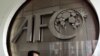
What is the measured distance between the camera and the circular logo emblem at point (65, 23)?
179cm

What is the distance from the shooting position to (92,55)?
1.67m

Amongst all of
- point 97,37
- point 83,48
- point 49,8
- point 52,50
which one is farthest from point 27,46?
point 97,37

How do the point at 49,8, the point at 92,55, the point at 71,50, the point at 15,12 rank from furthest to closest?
the point at 15,12, the point at 49,8, the point at 71,50, the point at 92,55

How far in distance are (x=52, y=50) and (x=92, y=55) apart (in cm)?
40

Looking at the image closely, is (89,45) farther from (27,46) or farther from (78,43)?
(27,46)

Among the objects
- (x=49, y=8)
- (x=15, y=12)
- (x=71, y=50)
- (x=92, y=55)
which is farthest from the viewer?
(x=15, y=12)

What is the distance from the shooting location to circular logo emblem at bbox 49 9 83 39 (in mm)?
1794

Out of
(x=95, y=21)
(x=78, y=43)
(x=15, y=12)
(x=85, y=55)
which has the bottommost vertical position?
(x=85, y=55)

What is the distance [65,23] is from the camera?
184 centimetres

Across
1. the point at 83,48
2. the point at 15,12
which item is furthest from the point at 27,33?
the point at 83,48

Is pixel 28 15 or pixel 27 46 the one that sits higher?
pixel 28 15

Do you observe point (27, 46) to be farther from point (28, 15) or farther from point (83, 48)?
point (83, 48)

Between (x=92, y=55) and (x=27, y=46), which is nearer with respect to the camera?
(x=92, y=55)

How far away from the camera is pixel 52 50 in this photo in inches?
73.5
